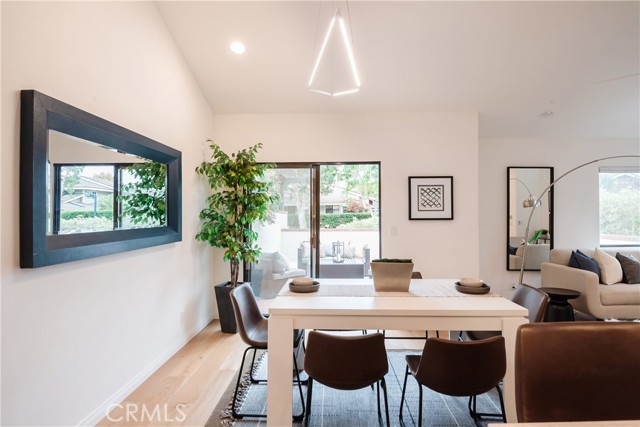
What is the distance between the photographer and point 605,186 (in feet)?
14.7

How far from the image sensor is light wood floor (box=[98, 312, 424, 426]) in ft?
6.51

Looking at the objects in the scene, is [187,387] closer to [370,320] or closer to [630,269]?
[370,320]

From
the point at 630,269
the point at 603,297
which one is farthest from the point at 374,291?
the point at 630,269

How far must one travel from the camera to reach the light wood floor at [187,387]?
1983 mm

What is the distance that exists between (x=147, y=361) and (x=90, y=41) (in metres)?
2.35

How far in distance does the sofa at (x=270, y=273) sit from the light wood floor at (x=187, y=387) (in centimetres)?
78

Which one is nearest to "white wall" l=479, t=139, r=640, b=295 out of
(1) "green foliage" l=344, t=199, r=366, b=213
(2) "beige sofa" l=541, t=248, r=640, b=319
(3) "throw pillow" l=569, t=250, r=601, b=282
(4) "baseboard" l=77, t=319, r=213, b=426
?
(3) "throw pillow" l=569, t=250, r=601, b=282

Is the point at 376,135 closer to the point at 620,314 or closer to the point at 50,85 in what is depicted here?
the point at 50,85

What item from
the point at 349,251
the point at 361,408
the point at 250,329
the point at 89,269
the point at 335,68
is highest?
the point at 335,68

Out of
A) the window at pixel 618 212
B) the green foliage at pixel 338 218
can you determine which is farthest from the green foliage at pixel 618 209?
the green foliage at pixel 338 218

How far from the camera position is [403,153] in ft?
12.4

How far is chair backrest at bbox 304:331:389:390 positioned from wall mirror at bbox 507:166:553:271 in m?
3.74

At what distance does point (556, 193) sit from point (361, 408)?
13.9 feet

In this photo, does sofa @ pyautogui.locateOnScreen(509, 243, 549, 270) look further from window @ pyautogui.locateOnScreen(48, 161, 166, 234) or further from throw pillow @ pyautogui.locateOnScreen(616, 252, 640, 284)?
window @ pyautogui.locateOnScreen(48, 161, 166, 234)
